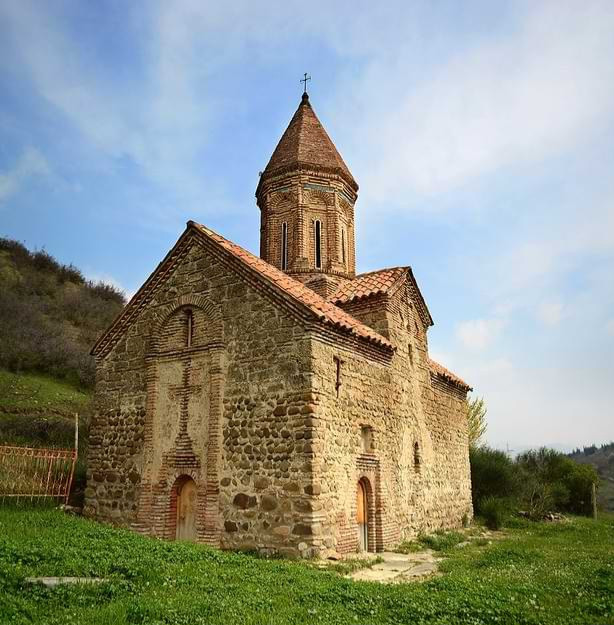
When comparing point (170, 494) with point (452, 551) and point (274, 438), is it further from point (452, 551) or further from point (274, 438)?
point (452, 551)

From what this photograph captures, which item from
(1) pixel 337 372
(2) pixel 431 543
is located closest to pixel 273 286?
(1) pixel 337 372

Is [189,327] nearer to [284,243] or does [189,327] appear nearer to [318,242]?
[284,243]

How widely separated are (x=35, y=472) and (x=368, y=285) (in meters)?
9.01

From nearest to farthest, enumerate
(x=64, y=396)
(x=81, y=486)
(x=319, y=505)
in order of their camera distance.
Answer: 1. (x=319, y=505)
2. (x=81, y=486)
3. (x=64, y=396)

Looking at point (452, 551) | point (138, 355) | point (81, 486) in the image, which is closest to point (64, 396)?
point (81, 486)

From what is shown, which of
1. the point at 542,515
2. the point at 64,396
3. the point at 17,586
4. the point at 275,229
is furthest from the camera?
the point at 64,396

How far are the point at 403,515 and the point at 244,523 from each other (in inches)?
170

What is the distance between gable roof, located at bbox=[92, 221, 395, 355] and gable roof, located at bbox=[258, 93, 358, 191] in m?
5.98

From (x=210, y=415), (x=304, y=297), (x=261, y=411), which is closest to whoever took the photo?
(x=261, y=411)

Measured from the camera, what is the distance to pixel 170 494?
11.7 meters

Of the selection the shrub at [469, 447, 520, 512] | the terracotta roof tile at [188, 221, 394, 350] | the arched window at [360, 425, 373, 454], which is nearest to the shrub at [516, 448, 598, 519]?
the shrub at [469, 447, 520, 512]

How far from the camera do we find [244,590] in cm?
693

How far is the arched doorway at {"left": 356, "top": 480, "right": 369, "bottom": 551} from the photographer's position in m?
11.6

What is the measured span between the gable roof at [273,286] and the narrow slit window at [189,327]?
4.33ft
